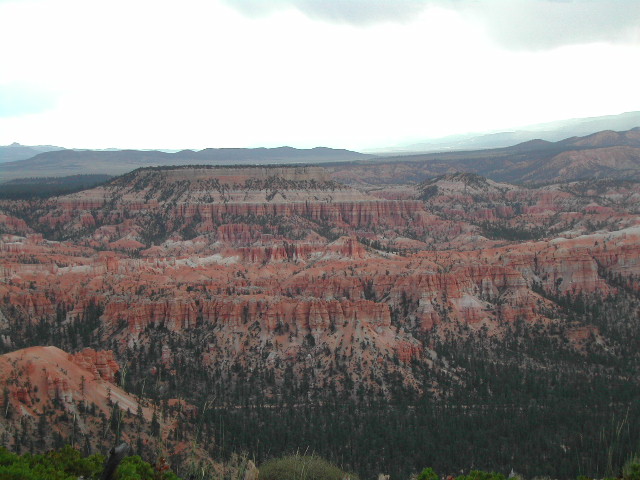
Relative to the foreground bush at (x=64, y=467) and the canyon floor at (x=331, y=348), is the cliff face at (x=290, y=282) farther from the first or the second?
the foreground bush at (x=64, y=467)

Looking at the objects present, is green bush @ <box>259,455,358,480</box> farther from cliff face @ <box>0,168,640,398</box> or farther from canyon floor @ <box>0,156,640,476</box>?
cliff face @ <box>0,168,640,398</box>

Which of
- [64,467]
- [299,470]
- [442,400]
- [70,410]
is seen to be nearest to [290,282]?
[442,400]

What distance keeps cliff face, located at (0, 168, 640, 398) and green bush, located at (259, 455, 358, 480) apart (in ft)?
49.4

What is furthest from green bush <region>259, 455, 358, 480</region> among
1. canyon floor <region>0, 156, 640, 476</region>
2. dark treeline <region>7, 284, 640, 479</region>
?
dark treeline <region>7, 284, 640, 479</region>

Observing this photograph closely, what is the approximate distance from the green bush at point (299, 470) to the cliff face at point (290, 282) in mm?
15067

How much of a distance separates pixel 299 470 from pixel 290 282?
53050mm

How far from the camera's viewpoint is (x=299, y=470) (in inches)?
1875

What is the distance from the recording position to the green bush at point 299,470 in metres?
47.5

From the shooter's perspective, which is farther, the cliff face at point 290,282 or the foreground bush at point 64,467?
the cliff face at point 290,282

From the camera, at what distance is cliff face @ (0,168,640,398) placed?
77.1m

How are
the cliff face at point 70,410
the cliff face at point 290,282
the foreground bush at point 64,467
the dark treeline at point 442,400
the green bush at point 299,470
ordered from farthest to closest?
the cliff face at point 290,282 < the dark treeline at point 442,400 < the green bush at point 299,470 < the cliff face at point 70,410 < the foreground bush at point 64,467

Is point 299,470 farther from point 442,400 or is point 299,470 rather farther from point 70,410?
point 442,400

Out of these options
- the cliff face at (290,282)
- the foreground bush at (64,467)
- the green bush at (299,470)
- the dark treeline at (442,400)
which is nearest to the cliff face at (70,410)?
the cliff face at (290,282)

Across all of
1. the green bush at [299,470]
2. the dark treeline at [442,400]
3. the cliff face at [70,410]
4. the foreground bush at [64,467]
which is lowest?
the dark treeline at [442,400]
